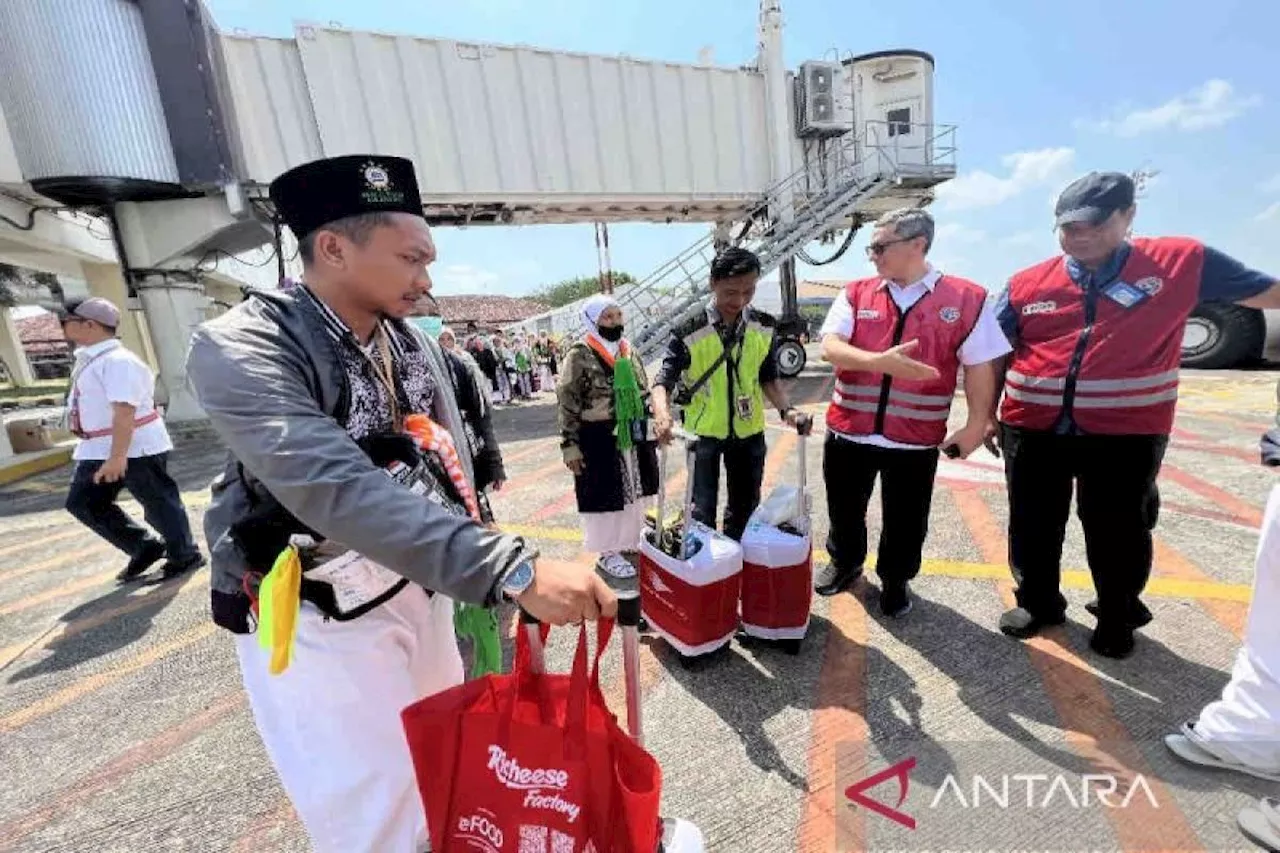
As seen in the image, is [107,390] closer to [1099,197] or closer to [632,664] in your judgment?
[632,664]

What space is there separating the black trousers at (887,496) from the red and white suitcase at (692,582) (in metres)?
0.80

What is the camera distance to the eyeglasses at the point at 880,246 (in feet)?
8.34

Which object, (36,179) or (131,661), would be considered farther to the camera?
(36,179)

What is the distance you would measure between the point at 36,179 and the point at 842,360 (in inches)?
419

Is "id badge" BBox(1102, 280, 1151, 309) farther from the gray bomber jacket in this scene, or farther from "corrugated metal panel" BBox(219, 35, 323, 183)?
"corrugated metal panel" BBox(219, 35, 323, 183)

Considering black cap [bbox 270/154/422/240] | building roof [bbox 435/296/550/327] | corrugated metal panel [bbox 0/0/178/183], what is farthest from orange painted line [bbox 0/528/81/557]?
building roof [bbox 435/296/550/327]

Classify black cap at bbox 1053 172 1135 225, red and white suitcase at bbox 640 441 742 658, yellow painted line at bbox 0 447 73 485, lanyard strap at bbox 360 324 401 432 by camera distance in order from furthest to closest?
yellow painted line at bbox 0 447 73 485 → red and white suitcase at bbox 640 441 742 658 → black cap at bbox 1053 172 1135 225 → lanyard strap at bbox 360 324 401 432

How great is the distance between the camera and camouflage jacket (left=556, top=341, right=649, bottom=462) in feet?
10.2

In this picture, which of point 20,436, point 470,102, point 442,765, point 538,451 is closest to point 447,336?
point 538,451

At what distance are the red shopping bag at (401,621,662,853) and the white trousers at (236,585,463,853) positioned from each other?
167 millimetres

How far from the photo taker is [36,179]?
776cm

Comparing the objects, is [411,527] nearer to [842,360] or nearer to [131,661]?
[842,360]

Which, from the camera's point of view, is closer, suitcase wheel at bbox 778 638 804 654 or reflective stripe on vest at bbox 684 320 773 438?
suitcase wheel at bbox 778 638 804 654

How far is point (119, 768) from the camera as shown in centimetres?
228
